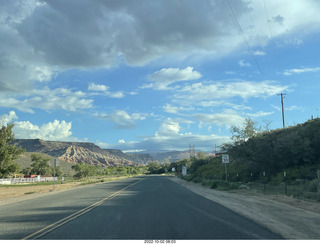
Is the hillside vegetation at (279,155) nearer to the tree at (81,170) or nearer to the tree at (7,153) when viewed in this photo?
the tree at (7,153)

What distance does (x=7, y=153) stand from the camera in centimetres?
5266

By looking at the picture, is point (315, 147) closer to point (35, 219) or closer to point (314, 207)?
point (314, 207)

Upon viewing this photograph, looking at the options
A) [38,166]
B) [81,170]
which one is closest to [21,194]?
[81,170]

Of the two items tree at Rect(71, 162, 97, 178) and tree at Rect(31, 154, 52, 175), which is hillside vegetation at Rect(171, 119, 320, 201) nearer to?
tree at Rect(71, 162, 97, 178)

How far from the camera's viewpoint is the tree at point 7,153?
52656 mm

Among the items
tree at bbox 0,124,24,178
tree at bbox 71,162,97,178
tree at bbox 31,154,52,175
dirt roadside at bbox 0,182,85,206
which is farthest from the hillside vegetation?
tree at bbox 31,154,52,175

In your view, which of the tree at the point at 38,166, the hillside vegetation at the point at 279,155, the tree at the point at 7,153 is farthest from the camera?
the tree at the point at 38,166

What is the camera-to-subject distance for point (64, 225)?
30.6 feet

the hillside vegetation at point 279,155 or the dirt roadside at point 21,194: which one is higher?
the hillside vegetation at point 279,155

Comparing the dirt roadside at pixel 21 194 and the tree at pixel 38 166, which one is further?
the tree at pixel 38 166

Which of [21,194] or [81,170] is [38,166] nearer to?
[81,170]

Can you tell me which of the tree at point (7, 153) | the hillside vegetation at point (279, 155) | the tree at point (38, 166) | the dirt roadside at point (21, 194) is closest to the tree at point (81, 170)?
the tree at point (38, 166)

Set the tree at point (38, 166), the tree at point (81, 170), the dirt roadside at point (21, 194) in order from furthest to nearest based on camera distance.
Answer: the tree at point (81, 170) < the tree at point (38, 166) < the dirt roadside at point (21, 194)

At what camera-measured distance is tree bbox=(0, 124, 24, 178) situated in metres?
52.7
